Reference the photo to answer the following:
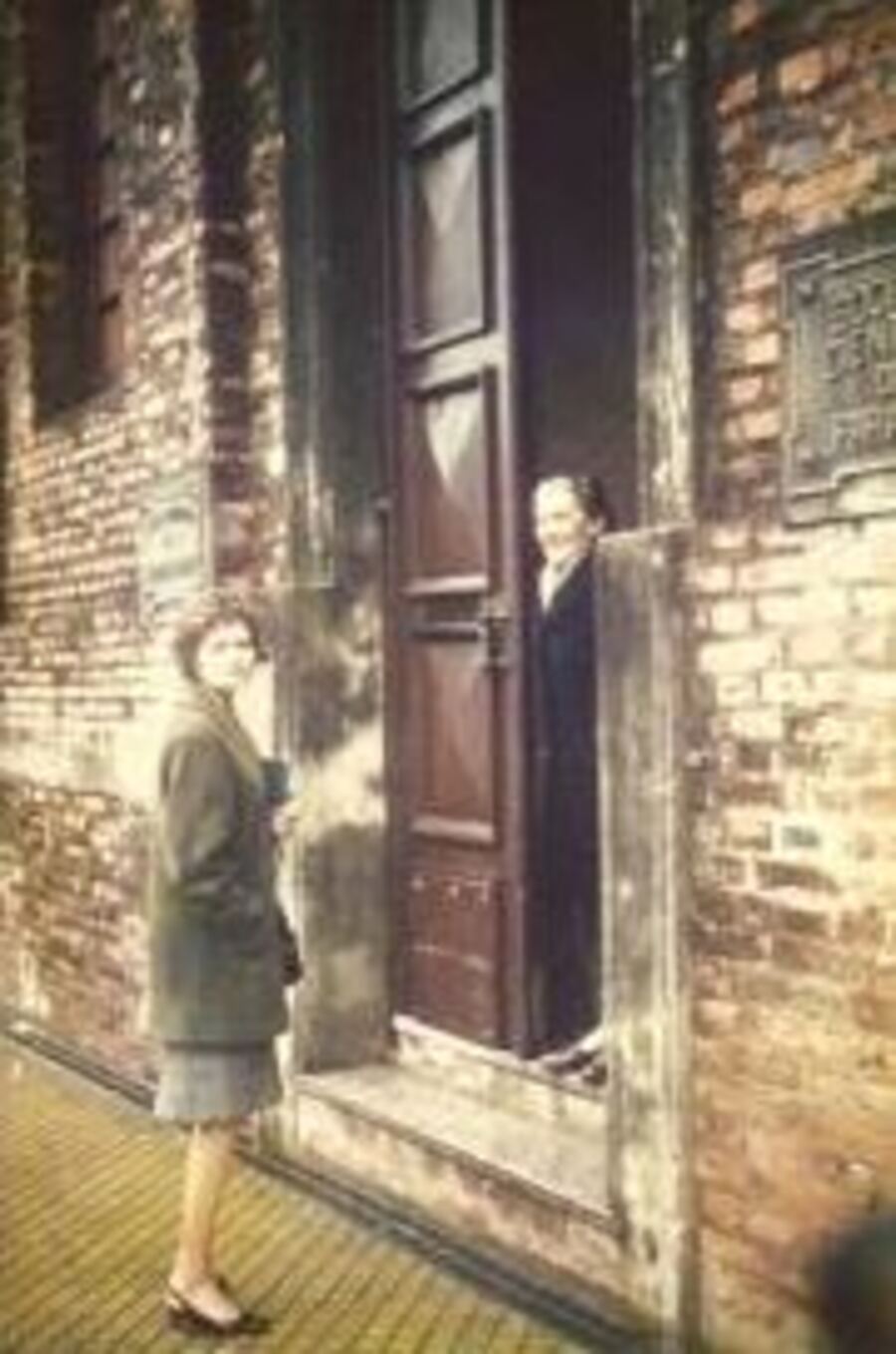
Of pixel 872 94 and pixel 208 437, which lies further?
pixel 208 437

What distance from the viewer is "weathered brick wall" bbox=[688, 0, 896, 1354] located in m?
4.08

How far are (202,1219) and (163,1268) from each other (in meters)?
0.51

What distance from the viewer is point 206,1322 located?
16.5 ft

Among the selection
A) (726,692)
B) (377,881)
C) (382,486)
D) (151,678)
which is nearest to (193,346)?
(382,486)

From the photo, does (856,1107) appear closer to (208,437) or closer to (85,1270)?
(85,1270)

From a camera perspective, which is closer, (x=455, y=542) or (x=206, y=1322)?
(x=206, y=1322)

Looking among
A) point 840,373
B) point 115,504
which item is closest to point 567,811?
point 840,373

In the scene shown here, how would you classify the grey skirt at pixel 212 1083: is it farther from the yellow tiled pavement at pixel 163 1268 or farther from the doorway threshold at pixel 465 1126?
the doorway threshold at pixel 465 1126

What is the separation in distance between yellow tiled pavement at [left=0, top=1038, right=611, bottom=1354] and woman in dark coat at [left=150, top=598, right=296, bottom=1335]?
0.59ft

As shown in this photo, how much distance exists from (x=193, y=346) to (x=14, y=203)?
2.40m

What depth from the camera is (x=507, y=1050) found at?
6.09 meters

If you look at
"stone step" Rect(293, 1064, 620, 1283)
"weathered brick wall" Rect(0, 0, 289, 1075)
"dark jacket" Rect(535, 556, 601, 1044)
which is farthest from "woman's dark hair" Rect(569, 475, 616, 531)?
"stone step" Rect(293, 1064, 620, 1283)

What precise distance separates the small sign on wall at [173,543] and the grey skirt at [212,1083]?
2.09 metres

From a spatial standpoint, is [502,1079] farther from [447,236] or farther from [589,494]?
[447,236]
